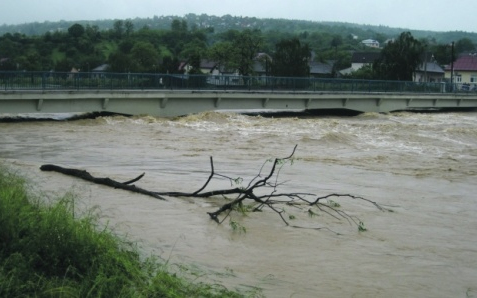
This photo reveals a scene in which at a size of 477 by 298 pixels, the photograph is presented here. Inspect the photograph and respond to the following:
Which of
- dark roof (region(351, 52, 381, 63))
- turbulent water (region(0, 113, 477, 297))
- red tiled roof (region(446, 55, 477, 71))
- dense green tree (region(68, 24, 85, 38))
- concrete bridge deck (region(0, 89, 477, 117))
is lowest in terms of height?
turbulent water (region(0, 113, 477, 297))

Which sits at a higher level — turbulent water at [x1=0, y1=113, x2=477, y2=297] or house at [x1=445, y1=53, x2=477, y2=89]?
house at [x1=445, y1=53, x2=477, y2=89]

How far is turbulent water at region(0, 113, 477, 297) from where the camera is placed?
8.76m

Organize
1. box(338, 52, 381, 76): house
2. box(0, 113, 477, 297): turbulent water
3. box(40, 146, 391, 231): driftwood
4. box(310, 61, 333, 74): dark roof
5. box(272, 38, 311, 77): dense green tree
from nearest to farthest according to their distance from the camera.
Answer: box(0, 113, 477, 297): turbulent water, box(40, 146, 391, 231): driftwood, box(272, 38, 311, 77): dense green tree, box(310, 61, 333, 74): dark roof, box(338, 52, 381, 76): house

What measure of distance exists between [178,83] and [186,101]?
1.18 meters

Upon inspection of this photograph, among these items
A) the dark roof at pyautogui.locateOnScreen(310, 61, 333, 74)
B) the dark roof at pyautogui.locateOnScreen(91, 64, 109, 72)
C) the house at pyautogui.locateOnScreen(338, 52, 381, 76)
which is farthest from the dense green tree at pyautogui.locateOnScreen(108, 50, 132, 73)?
the house at pyautogui.locateOnScreen(338, 52, 381, 76)

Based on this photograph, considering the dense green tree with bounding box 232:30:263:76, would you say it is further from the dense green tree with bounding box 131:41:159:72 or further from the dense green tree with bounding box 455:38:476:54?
the dense green tree with bounding box 455:38:476:54

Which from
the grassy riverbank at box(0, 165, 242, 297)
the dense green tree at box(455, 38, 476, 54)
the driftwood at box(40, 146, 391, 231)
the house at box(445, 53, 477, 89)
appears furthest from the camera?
the dense green tree at box(455, 38, 476, 54)

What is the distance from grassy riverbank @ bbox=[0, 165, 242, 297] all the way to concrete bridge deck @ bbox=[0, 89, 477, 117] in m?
24.2

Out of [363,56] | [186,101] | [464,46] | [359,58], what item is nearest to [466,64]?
[363,56]

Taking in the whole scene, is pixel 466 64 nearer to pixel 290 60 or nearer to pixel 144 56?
pixel 290 60

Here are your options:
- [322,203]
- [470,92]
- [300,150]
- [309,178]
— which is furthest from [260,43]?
[322,203]

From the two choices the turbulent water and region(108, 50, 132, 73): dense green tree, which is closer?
the turbulent water

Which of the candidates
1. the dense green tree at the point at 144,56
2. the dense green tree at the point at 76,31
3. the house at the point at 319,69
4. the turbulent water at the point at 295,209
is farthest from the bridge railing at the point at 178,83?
the dense green tree at the point at 76,31

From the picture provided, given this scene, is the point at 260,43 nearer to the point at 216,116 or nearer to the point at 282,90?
the point at 282,90
